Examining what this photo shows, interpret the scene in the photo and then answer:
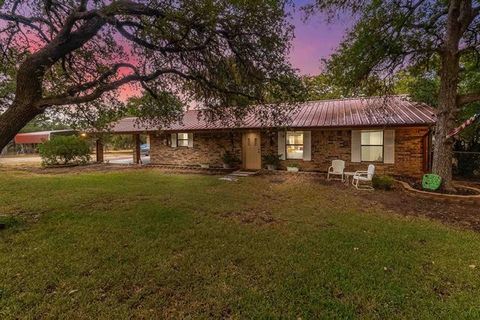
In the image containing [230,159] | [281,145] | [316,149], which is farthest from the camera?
[230,159]

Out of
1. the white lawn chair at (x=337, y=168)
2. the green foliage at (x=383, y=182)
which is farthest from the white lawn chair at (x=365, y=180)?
the white lawn chair at (x=337, y=168)

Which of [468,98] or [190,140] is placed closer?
[468,98]

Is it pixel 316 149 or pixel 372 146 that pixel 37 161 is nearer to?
pixel 316 149

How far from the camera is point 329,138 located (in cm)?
1209

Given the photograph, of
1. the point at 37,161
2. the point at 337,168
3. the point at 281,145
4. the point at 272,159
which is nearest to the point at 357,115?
the point at 337,168

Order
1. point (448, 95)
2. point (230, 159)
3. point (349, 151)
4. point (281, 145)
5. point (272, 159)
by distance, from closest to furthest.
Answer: point (448, 95), point (349, 151), point (272, 159), point (281, 145), point (230, 159)

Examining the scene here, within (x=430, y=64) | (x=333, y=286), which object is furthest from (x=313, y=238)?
(x=430, y=64)

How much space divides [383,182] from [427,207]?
2.23 meters

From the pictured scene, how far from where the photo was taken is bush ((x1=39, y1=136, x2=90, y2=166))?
1666 centimetres

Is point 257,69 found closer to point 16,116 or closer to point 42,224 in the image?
point 16,116

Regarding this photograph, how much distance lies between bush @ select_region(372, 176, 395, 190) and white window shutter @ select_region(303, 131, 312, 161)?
147 inches

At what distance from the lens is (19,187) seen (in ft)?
32.0

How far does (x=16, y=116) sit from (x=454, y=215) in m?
9.63

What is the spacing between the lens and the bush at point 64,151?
16.7m
